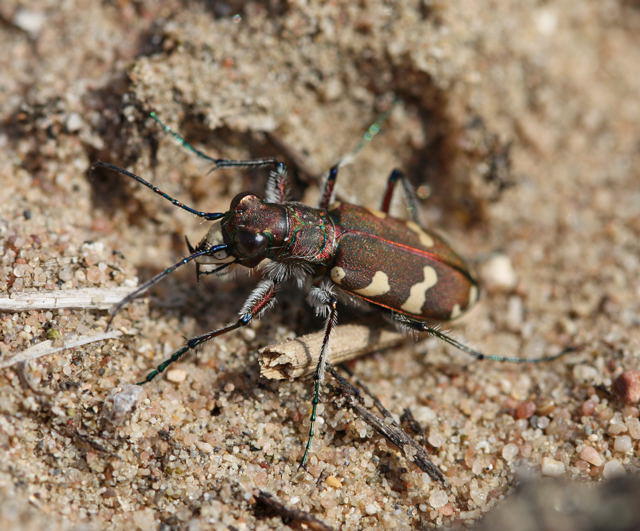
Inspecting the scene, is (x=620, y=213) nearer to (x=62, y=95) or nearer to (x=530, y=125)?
(x=530, y=125)

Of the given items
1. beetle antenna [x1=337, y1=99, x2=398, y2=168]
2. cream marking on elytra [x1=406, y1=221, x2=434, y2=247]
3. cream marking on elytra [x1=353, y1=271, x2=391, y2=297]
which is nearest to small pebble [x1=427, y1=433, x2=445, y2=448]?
cream marking on elytra [x1=353, y1=271, x2=391, y2=297]

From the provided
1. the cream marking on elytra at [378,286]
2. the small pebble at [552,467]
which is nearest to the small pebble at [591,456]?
the small pebble at [552,467]

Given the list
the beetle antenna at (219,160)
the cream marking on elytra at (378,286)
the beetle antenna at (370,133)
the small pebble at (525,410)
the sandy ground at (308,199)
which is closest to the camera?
the sandy ground at (308,199)

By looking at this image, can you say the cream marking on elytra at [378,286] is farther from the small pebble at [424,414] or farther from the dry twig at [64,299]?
the dry twig at [64,299]

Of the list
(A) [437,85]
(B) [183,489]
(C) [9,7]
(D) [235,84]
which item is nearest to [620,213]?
(A) [437,85]

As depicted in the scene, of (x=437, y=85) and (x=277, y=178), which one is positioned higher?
(x=437, y=85)

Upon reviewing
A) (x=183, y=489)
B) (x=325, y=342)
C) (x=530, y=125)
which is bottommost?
(x=183, y=489)
